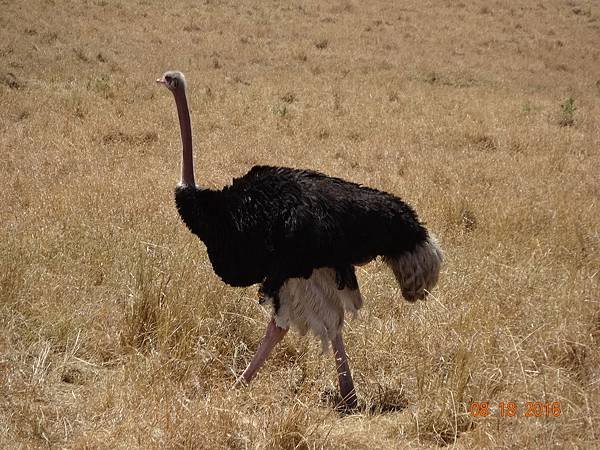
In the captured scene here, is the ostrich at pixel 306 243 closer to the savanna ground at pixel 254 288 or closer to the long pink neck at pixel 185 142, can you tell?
the long pink neck at pixel 185 142

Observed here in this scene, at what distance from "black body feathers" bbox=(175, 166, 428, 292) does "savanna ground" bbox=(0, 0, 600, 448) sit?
56 centimetres

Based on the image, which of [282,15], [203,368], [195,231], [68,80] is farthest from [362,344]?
[282,15]

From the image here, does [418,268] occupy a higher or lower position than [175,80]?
lower

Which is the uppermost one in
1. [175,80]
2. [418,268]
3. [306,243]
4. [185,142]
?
[175,80]

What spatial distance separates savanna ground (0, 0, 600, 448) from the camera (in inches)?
119

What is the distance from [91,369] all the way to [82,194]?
8.74 feet

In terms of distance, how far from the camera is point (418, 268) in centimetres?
330

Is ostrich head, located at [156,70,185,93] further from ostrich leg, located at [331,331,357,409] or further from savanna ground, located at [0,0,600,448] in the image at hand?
ostrich leg, located at [331,331,357,409]

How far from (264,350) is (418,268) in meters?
0.82

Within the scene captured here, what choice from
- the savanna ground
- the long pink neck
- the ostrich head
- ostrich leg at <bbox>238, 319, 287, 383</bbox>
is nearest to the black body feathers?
the long pink neck
